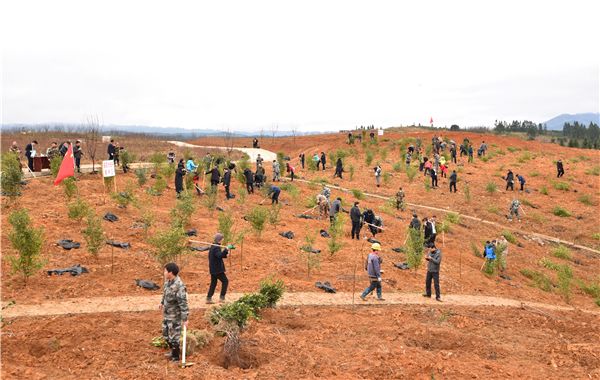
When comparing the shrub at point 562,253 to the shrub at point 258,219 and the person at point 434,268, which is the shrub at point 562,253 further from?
the shrub at point 258,219

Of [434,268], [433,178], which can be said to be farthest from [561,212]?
[434,268]

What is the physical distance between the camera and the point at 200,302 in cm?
981

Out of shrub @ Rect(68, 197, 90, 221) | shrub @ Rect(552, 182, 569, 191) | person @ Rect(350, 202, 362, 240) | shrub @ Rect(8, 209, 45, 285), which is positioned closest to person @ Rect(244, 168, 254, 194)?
person @ Rect(350, 202, 362, 240)

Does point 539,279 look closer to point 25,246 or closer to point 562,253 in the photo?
point 562,253

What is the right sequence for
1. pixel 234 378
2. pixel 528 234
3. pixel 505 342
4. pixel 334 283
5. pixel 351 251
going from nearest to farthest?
pixel 234 378 < pixel 505 342 < pixel 334 283 < pixel 351 251 < pixel 528 234

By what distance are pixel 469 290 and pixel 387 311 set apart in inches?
166

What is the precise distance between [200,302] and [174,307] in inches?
111

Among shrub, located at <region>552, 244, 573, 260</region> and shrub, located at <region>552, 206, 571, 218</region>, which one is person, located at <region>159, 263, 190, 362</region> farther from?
shrub, located at <region>552, 206, 571, 218</region>

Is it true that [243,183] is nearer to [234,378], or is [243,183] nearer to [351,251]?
[351,251]

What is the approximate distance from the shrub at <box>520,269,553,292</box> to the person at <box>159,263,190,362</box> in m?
13.4

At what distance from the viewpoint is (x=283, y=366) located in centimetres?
717

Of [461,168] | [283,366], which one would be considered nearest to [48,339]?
[283,366]

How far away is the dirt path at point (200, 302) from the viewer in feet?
29.6

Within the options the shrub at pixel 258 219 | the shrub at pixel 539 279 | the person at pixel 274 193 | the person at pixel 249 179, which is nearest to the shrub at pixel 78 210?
the shrub at pixel 258 219
